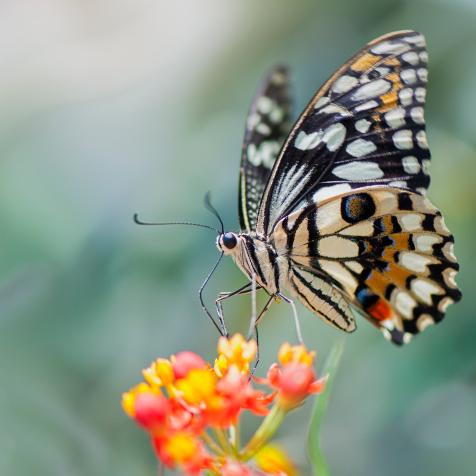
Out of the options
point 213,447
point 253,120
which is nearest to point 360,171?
point 253,120

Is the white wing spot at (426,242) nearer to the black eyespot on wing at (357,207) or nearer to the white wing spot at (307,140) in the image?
the black eyespot on wing at (357,207)

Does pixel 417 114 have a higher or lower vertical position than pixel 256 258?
higher

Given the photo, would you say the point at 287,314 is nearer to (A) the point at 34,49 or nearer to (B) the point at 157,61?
(B) the point at 157,61

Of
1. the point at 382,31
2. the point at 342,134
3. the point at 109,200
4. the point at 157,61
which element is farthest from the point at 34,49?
the point at 342,134

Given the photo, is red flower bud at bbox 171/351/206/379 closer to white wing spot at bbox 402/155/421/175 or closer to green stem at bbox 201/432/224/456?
green stem at bbox 201/432/224/456

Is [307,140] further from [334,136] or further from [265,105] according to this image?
[265,105]
